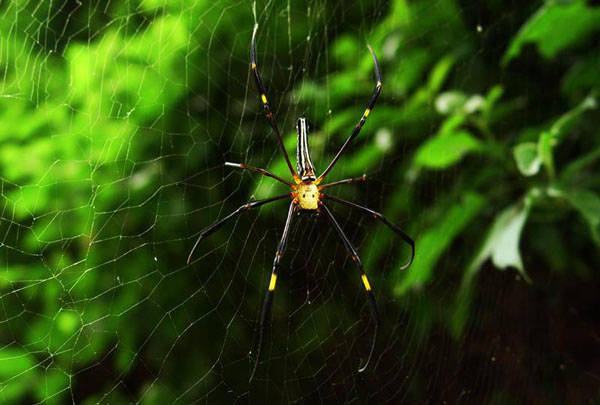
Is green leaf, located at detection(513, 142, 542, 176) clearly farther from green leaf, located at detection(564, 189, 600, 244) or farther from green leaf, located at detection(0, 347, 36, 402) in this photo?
green leaf, located at detection(0, 347, 36, 402)

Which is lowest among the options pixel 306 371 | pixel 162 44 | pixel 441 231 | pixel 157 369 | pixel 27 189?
pixel 157 369

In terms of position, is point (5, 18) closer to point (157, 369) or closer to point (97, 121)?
point (97, 121)

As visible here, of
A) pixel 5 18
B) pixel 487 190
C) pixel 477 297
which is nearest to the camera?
pixel 5 18

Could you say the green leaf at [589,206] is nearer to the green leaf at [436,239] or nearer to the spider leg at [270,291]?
the green leaf at [436,239]

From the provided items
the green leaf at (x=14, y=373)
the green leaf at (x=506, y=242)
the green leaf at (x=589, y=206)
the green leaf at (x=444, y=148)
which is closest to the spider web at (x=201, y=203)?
the green leaf at (x=14, y=373)

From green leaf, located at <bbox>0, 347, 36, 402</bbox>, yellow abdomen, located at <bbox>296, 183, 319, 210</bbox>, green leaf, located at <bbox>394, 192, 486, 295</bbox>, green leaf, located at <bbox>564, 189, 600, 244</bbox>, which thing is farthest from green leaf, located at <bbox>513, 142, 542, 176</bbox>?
green leaf, located at <bbox>0, 347, 36, 402</bbox>

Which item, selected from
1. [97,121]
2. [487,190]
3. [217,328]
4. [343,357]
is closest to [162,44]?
[97,121]

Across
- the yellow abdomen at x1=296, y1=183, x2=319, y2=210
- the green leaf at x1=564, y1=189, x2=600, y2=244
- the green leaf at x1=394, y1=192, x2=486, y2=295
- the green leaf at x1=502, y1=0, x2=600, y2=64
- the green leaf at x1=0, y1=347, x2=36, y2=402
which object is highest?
the green leaf at x1=502, y1=0, x2=600, y2=64
